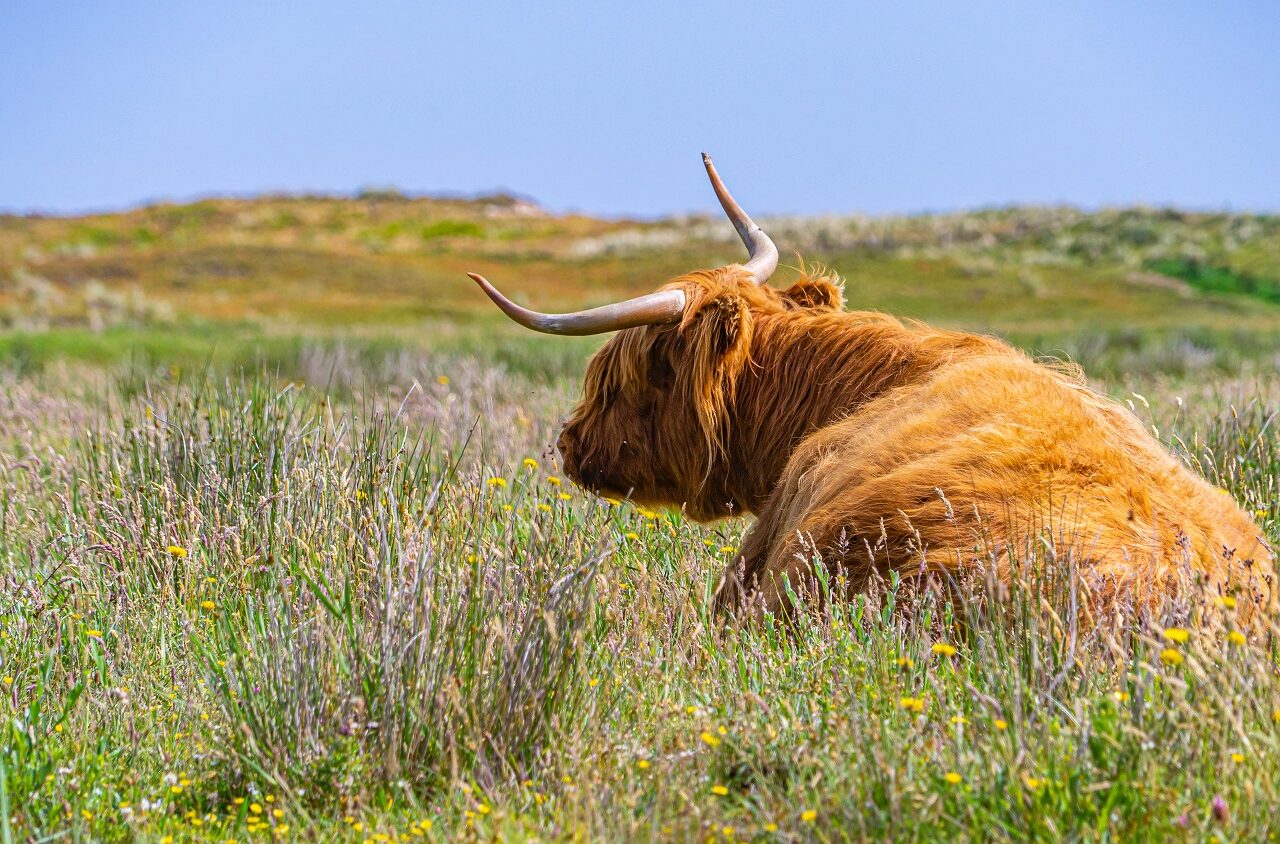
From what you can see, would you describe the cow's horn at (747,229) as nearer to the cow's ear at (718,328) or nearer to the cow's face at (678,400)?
the cow's face at (678,400)

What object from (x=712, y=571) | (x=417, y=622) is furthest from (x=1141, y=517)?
(x=417, y=622)

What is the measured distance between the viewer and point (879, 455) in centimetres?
351

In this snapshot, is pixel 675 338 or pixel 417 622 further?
pixel 675 338

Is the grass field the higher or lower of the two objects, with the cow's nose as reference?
lower

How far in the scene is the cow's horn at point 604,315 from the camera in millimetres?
4000

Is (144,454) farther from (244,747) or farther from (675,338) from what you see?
(244,747)

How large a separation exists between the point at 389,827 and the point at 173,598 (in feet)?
5.30

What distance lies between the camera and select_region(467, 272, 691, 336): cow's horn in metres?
4.00

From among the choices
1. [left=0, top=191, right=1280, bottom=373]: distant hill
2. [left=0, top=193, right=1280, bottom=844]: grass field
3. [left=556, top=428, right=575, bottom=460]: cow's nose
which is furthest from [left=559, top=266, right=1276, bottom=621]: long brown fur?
[left=0, top=191, right=1280, bottom=373]: distant hill

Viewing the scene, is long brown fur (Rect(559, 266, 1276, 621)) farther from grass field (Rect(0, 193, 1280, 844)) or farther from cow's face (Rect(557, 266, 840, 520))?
grass field (Rect(0, 193, 1280, 844))

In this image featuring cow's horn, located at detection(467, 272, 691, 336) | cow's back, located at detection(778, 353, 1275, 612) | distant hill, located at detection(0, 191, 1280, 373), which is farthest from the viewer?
distant hill, located at detection(0, 191, 1280, 373)

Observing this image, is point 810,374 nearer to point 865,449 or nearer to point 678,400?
point 678,400

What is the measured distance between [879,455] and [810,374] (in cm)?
93

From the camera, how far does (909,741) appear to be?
7.68 ft
